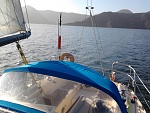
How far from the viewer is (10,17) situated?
813cm

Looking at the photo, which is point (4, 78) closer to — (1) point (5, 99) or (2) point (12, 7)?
(1) point (5, 99)

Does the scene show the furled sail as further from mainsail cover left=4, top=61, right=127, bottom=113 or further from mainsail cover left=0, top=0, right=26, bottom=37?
mainsail cover left=4, top=61, right=127, bottom=113

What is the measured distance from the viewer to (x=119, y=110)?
5570mm

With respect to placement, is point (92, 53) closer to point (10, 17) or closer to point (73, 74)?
point (10, 17)

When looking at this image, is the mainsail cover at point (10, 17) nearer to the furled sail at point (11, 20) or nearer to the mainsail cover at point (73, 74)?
the furled sail at point (11, 20)

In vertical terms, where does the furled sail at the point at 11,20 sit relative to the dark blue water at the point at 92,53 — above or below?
above

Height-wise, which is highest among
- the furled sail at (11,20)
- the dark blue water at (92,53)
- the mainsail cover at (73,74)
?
the furled sail at (11,20)

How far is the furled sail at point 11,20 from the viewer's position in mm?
7560

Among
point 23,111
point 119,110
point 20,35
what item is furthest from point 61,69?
point 20,35

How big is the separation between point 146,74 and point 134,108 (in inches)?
652

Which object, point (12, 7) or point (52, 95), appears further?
point (12, 7)

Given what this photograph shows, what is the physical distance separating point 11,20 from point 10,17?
0.14 m

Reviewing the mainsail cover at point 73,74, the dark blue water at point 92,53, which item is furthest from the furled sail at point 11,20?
the dark blue water at point 92,53

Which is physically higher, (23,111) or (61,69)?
(61,69)
